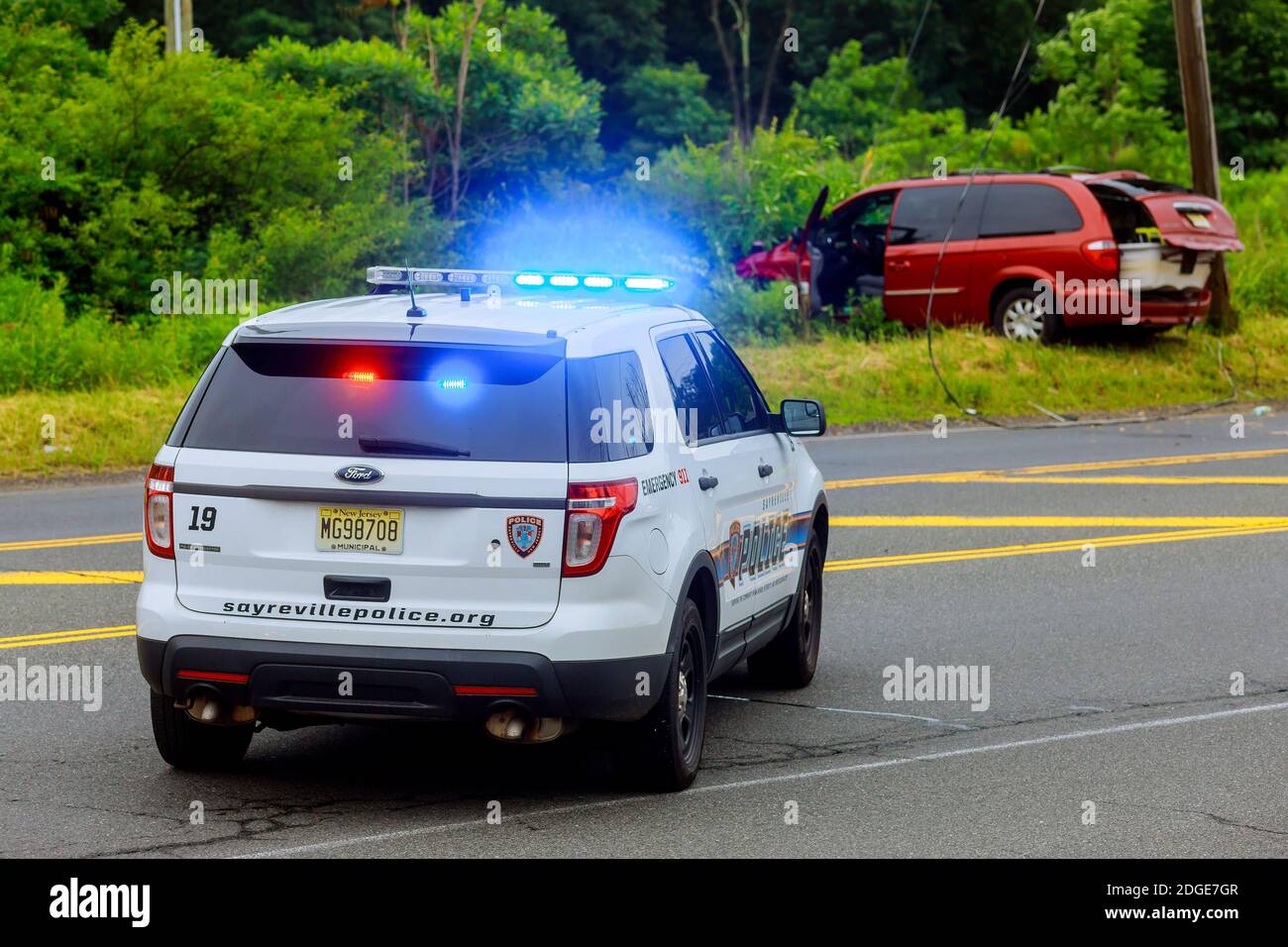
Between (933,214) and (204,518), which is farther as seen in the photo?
(933,214)

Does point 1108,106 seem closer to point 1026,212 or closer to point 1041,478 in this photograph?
point 1026,212

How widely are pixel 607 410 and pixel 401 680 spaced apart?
45.5 inches

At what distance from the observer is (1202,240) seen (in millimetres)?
22250

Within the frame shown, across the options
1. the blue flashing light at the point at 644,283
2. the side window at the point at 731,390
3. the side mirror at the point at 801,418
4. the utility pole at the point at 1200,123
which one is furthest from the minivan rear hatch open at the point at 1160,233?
the blue flashing light at the point at 644,283

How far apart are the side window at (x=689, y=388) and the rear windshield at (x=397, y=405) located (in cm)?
89

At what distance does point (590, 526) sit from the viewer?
6672 mm

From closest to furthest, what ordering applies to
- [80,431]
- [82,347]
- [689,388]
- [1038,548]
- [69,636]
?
[689,388] < [69,636] < [1038,548] < [80,431] < [82,347]

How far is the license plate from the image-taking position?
21.9 feet

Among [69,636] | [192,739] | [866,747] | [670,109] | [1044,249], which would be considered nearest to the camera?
[192,739]

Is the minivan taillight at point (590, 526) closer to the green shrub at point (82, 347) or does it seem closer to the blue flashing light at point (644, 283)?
the blue flashing light at point (644, 283)

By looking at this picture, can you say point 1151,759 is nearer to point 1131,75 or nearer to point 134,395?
point 134,395

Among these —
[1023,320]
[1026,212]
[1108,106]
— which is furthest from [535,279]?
[1108,106]

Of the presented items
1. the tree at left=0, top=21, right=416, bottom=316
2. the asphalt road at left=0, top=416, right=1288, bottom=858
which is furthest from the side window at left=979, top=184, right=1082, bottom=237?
the asphalt road at left=0, top=416, right=1288, bottom=858

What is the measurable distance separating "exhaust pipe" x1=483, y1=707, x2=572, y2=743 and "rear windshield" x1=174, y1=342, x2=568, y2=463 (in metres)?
0.87
